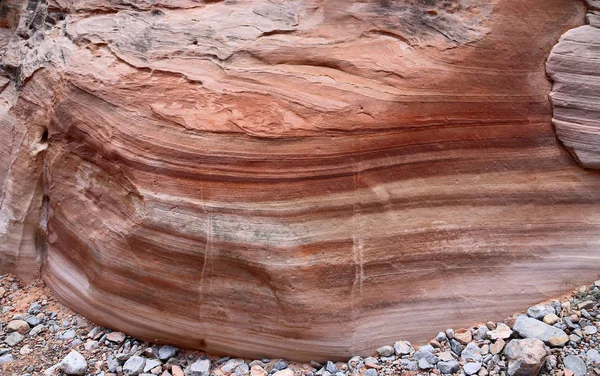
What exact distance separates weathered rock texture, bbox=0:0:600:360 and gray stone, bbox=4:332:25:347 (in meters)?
0.62

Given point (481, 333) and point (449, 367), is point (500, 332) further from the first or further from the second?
point (449, 367)

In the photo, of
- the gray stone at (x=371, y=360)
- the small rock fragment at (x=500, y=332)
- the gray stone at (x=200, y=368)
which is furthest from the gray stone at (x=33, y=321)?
the small rock fragment at (x=500, y=332)

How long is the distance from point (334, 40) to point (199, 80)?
71cm

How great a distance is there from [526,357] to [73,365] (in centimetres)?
217

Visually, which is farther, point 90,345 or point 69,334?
point 69,334

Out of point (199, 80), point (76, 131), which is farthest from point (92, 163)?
point (199, 80)

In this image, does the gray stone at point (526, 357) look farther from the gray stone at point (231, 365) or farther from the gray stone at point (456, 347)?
the gray stone at point (231, 365)

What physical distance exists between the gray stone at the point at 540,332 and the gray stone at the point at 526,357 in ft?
0.27

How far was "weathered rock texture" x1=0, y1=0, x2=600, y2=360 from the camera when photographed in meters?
2.78

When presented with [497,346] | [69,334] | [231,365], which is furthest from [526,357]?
[69,334]

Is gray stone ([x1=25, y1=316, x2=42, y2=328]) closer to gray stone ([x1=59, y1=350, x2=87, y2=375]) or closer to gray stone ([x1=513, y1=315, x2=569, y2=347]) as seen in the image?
gray stone ([x1=59, y1=350, x2=87, y2=375])

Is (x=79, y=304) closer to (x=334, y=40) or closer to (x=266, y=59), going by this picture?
(x=266, y=59)

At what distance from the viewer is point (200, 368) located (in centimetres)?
292

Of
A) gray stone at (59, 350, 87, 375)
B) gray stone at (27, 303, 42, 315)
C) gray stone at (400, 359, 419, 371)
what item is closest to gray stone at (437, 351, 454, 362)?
gray stone at (400, 359, 419, 371)
